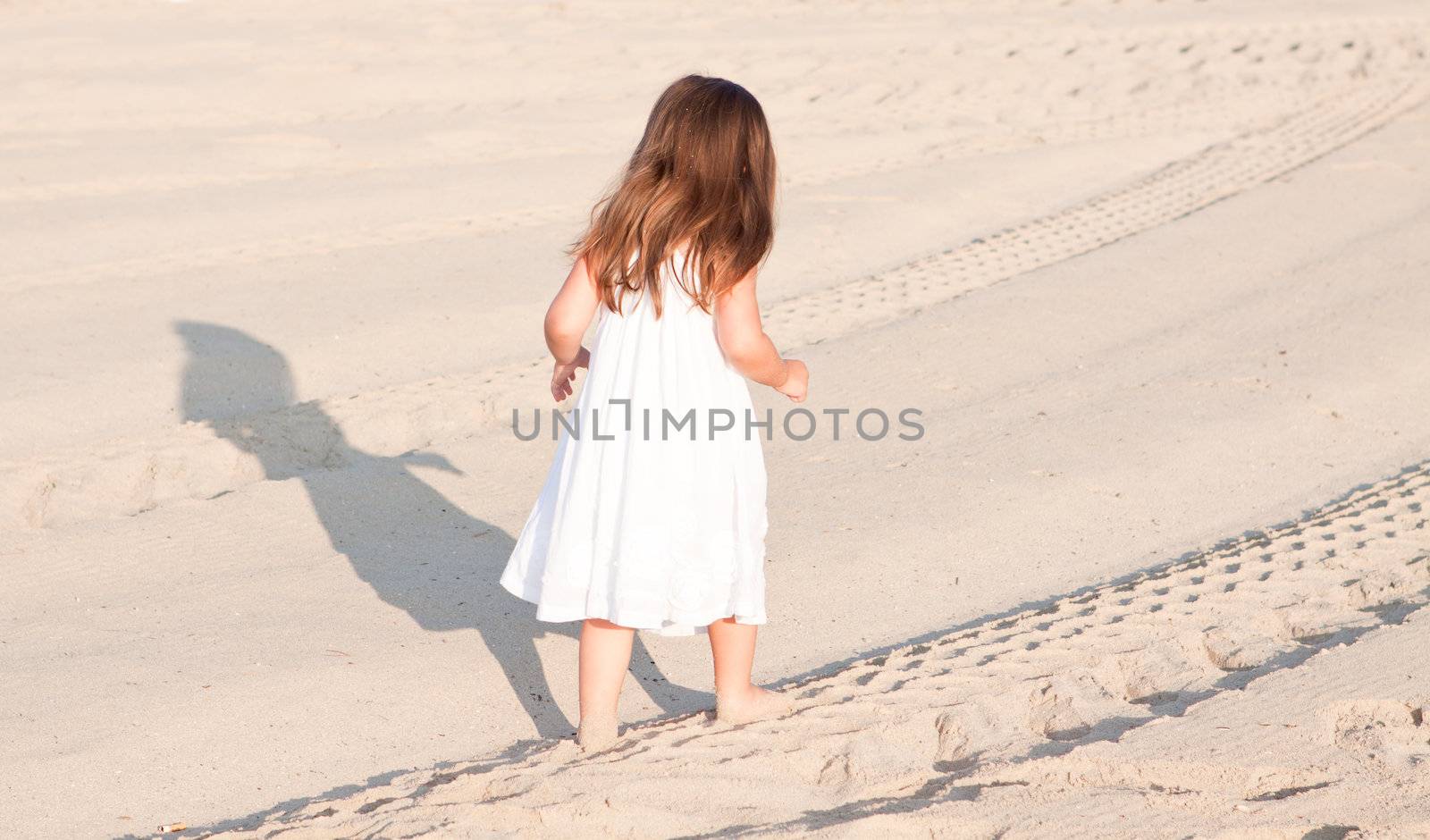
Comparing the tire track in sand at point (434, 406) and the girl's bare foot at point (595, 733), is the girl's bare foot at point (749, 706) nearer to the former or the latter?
the girl's bare foot at point (595, 733)

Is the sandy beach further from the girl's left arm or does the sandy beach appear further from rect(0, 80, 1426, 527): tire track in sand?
the girl's left arm

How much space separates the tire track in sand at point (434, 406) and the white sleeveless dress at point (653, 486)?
260 cm

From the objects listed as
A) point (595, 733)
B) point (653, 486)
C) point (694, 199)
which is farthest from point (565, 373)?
point (595, 733)

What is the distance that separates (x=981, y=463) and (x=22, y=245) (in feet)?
18.1

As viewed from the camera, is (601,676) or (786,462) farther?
(786,462)

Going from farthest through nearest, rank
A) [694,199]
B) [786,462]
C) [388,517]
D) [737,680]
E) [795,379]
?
[786,462] < [388,517] < [737,680] < [795,379] < [694,199]

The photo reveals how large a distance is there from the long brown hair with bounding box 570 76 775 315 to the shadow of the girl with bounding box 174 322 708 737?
124cm

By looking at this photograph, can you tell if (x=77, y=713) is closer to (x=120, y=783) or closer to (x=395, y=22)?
(x=120, y=783)

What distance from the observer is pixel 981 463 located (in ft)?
17.7

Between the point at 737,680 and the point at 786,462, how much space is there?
220cm

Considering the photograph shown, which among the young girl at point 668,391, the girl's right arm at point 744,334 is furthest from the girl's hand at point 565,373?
the girl's right arm at point 744,334

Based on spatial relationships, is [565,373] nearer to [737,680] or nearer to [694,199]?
[694,199]

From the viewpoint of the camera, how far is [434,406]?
236 inches

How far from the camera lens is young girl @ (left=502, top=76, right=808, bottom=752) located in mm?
3025
